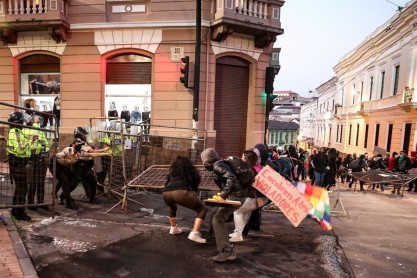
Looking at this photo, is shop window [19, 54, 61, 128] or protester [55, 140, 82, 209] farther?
shop window [19, 54, 61, 128]

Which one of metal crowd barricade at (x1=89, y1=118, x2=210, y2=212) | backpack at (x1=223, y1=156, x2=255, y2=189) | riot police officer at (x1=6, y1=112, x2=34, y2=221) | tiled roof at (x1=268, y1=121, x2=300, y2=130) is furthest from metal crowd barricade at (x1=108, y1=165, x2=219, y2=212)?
tiled roof at (x1=268, y1=121, x2=300, y2=130)

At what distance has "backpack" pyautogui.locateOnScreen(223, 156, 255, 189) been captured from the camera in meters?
4.51

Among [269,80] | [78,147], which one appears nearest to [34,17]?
[78,147]

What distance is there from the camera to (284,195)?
14.8 ft

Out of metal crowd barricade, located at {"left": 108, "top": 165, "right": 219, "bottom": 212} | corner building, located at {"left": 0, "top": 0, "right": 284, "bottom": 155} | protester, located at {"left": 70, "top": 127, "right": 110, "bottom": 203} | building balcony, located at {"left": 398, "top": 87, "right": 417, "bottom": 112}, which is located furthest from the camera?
building balcony, located at {"left": 398, "top": 87, "right": 417, "bottom": 112}

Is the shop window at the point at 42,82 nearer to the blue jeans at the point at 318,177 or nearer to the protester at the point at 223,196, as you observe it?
the protester at the point at 223,196

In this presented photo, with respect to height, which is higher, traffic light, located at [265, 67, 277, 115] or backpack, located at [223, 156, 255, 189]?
traffic light, located at [265, 67, 277, 115]

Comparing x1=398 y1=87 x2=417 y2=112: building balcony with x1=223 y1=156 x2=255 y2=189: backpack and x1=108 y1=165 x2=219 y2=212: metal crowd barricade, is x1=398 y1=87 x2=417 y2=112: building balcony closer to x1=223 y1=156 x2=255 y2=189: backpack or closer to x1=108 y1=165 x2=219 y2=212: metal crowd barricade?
x1=108 y1=165 x2=219 y2=212: metal crowd barricade

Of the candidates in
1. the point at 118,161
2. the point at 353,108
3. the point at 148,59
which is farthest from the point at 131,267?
the point at 353,108

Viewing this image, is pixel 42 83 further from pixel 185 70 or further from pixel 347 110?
pixel 347 110

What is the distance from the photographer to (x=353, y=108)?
3266 cm

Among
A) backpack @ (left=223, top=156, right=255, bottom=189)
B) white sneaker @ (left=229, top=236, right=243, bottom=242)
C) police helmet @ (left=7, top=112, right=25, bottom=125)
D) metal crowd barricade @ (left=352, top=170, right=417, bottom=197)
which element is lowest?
white sneaker @ (left=229, top=236, right=243, bottom=242)

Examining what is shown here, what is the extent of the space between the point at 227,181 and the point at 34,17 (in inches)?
387

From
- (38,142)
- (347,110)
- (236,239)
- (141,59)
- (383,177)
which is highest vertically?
(141,59)
